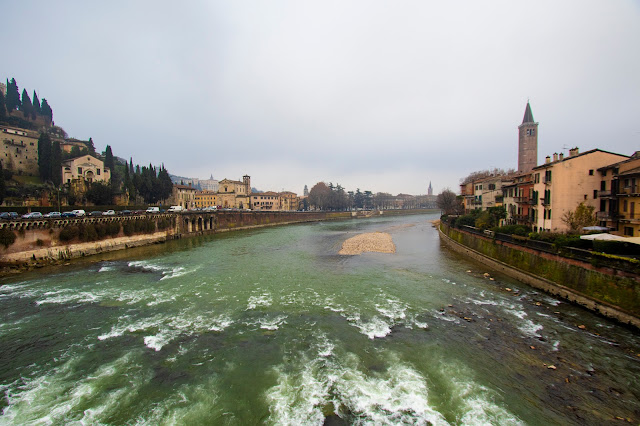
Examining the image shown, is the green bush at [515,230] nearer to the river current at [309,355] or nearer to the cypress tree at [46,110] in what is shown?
the river current at [309,355]

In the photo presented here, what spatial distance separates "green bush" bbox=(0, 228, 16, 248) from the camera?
88.0 ft

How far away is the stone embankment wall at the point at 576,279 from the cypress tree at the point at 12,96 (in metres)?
159

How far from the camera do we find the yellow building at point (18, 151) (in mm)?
72375

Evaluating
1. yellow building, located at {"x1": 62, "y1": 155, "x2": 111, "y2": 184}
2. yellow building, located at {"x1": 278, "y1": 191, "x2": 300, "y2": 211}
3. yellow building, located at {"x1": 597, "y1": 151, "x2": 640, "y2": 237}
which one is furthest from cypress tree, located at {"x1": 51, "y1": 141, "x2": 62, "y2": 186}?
yellow building, located at {"x1": 597, "y1": 151, "x2": 640, "y2": 237}

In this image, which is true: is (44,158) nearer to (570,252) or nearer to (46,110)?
(46,110)

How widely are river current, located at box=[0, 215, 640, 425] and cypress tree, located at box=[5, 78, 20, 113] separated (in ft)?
433

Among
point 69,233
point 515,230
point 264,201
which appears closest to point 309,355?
point 515,230

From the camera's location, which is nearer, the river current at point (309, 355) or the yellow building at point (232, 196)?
the river current at point (309, 355)

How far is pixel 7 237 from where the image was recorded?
2708cm

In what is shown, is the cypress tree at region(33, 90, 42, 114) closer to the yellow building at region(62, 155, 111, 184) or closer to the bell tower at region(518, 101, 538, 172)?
the yellow building at region(62, 155, 111, 184)

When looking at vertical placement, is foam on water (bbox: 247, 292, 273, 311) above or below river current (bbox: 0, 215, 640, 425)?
above

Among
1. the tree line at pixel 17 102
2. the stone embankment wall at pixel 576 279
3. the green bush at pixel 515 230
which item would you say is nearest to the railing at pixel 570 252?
the stone embankment wall at pixel 576 279

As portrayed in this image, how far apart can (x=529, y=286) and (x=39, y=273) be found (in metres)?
42.4

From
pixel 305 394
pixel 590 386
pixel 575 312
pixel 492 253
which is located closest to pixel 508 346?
pixel 590 386
